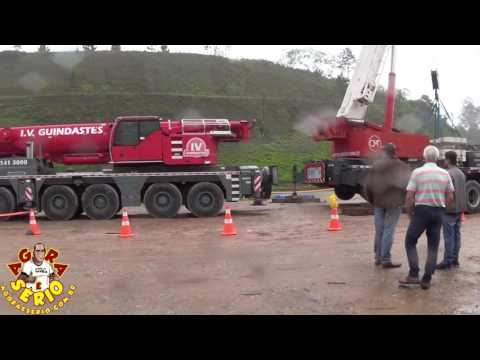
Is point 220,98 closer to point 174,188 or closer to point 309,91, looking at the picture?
point 309,91

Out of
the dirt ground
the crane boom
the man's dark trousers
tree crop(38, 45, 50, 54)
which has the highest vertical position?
tree crop(38, 45, 50, 54)

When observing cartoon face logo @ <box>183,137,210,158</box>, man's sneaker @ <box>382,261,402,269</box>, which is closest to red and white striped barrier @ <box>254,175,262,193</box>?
cartoon face logo @ <box>183,137,210,158</box>

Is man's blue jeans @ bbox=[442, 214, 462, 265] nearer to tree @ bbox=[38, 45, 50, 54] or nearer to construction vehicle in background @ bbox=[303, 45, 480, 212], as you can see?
construction vehicle in background @ bbox=[303, 45, 480, 212]

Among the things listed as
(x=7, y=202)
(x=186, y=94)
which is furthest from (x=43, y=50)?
(x=7, y=202)

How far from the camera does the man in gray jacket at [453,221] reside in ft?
23.2

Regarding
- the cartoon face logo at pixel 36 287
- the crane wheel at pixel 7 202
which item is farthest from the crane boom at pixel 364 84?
the cartoon face logo at pixel 36 287

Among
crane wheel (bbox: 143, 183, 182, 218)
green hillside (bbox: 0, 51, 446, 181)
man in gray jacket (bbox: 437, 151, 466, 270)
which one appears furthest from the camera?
green hillside (bbox: 0, 51, 446, 181)

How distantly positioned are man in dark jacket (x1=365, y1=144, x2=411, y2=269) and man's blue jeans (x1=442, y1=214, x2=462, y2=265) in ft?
2.22

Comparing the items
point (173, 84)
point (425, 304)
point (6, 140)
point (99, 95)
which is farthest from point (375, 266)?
point (173, 84)

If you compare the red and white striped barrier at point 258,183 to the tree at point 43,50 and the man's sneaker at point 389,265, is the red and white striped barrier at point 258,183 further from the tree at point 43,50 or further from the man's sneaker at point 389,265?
the tree at point 43,50

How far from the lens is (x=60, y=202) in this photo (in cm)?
1434

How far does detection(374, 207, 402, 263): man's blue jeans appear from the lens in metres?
7.16

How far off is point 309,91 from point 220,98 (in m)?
12.4

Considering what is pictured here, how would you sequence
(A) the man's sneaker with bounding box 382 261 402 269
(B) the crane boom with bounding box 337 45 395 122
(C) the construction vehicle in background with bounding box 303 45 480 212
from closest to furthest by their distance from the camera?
(A) the man's sneaker with bounding box 382 261 402 269 < (C) the construction vehicle in background with bounding box 303 45 480 212 < (B) the crane boom with bounding box 337 45 395 122
